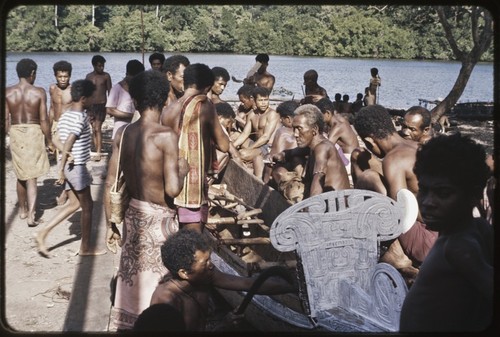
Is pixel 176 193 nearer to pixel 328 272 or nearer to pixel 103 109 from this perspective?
pixel 328 272

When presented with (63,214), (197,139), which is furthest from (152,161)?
(63,214)

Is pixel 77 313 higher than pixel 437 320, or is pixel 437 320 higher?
pixel 437 320

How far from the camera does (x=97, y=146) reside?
11.2 m

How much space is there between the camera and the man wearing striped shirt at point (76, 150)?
6.01 m

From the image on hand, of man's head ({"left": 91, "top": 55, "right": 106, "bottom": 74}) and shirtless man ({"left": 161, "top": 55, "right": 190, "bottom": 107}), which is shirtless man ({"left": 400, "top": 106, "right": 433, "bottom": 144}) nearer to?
shirtless man ({"left": 161, "top": 55, "right": 190, "bottom": 107})

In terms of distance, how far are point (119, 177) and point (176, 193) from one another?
410mm

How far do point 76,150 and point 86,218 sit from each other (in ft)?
2.13

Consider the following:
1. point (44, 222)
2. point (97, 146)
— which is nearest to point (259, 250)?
point (44, 222)

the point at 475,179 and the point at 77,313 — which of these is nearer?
the point at 475,179

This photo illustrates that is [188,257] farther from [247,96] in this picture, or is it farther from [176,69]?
[247,96]

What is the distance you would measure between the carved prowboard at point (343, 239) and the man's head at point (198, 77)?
1.48 meters

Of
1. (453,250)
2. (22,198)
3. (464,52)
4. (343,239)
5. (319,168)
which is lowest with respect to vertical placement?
(22,198)

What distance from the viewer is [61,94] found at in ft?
29.9

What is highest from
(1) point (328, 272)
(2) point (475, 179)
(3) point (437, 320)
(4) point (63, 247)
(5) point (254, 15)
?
(5) point (254, 15)
